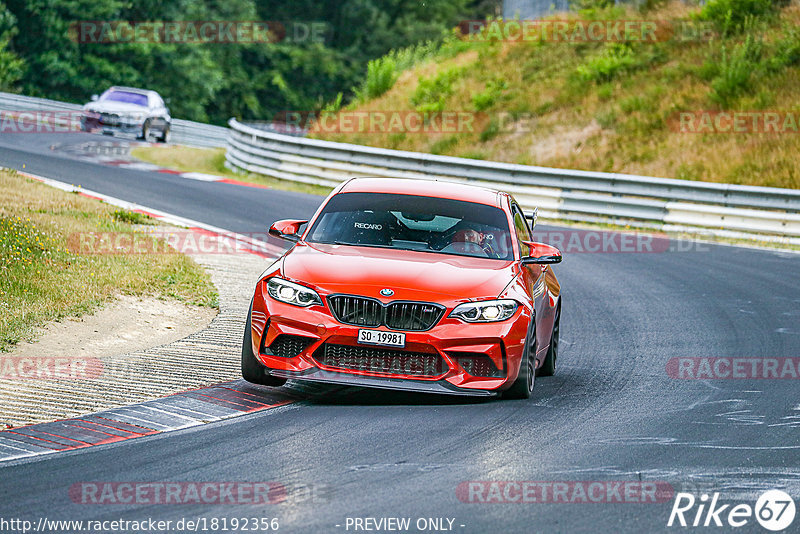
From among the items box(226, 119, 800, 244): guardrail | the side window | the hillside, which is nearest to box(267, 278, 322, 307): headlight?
the side window

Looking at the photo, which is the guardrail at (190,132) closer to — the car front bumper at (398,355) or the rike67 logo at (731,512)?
the car front bumper at (398,355)

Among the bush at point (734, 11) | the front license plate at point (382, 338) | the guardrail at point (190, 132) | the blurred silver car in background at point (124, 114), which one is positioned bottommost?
the guardrail at point (190, 132)

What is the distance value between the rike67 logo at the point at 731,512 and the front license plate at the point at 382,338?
2.43 m

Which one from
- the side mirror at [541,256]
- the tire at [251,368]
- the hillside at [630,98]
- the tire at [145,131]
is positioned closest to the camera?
the tire at [251,368]

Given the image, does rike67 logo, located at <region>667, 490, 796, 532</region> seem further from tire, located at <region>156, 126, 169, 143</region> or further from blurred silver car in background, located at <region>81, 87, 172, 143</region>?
tire, located at <region>156, 126, 169, 143</region>

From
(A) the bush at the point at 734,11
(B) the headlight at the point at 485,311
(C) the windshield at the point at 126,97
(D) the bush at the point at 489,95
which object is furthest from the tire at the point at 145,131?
(B) the headlight at the point at 485,311

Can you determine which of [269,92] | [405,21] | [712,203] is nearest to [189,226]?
[712,203]

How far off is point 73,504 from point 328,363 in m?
2.69

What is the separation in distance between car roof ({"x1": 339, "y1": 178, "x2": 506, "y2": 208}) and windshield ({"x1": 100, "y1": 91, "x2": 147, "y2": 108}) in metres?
26.8

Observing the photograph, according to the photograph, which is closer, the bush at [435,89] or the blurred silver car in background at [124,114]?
the bush at [435,89]

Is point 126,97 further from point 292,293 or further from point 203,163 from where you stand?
point 292,293

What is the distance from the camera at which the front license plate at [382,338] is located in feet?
26.5

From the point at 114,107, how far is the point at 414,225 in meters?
27.1

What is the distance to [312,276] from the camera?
8.41 m
